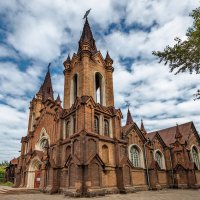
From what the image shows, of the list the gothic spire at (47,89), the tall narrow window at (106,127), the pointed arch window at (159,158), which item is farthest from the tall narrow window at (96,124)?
the gothic spire at (47,89)

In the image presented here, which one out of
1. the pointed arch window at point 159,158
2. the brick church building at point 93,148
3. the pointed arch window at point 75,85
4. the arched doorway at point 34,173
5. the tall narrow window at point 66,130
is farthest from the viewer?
the pointed arch window at point 159,158

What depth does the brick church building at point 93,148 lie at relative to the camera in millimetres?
17344

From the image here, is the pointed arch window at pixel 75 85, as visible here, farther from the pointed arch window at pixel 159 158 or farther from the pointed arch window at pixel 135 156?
the pointed arch window at pixel 159 158

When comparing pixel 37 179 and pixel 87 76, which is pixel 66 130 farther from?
pixel 37 179

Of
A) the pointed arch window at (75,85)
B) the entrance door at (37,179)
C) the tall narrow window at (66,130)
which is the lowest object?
the entrance door at (37,179)

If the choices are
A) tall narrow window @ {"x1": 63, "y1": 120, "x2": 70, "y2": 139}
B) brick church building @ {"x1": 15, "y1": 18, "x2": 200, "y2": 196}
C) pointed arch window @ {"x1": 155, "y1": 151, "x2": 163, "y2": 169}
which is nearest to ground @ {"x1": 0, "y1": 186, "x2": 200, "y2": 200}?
brick church building @ {"x1": 15, "y1": 18, "x2": 200, "y2": 196}

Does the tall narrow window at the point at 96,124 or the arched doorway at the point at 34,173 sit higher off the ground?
the tall narrow window at the point at 96,124

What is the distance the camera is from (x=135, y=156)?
23.2 metres

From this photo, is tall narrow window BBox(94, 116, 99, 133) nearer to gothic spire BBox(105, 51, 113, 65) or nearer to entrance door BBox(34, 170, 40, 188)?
gothic spire BBox(105, 51, 113, 65)

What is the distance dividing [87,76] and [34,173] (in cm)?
1470

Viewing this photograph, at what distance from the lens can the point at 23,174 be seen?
26.3 meters

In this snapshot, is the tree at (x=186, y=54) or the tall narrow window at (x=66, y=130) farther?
the tall narrow window at (x=66, y=130)

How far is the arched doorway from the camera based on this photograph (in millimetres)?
24516

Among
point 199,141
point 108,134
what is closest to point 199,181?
point 199,141
